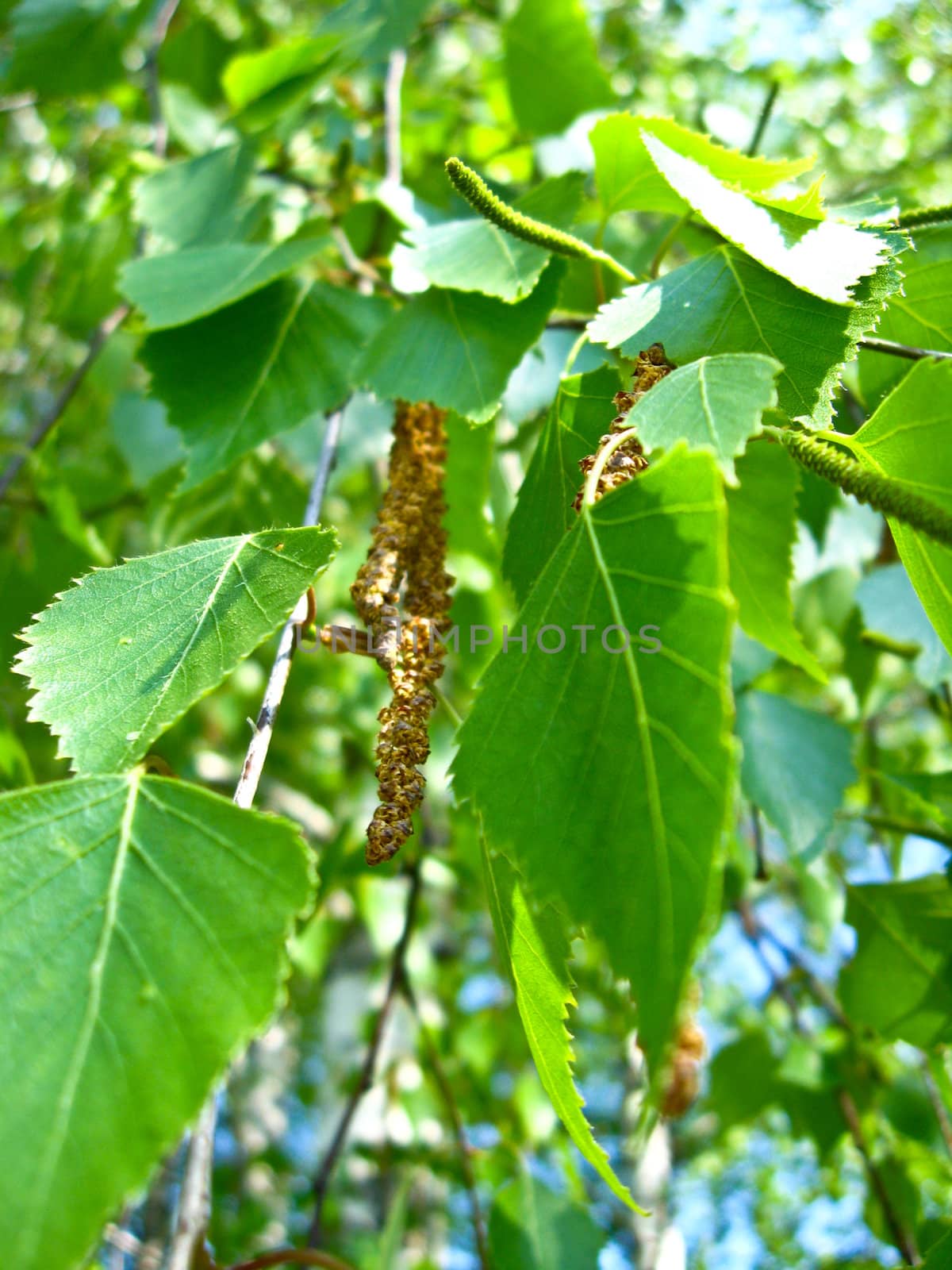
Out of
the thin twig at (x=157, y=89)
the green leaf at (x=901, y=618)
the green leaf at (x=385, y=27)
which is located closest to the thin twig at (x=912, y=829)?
the green leaf at (x=901, y=618)

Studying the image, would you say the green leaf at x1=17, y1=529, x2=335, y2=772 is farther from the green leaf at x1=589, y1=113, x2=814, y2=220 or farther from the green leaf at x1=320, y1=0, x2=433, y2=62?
the green leaf at x1=320, y1=0, x2=433, y2=62

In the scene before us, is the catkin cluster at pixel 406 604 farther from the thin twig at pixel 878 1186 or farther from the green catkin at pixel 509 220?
the thin twig at pixel 878 1186

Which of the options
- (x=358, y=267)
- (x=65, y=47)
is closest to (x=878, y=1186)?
(x=358, y=267)

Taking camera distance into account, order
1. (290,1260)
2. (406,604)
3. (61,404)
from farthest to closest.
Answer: (61,404) < (290,1260) < (406,604)

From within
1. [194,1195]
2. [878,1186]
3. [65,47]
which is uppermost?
[65,47]

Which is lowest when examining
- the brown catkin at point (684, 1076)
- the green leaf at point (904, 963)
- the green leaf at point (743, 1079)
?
the green leaf at point (743, 1079)

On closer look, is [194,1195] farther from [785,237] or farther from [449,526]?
[785,237]

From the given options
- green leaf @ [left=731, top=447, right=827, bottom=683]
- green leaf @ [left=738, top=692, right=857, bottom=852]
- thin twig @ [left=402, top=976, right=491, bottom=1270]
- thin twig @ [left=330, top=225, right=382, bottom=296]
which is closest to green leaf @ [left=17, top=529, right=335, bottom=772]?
green leaf @ [left=731, top=447, right=827, bottom=683]
